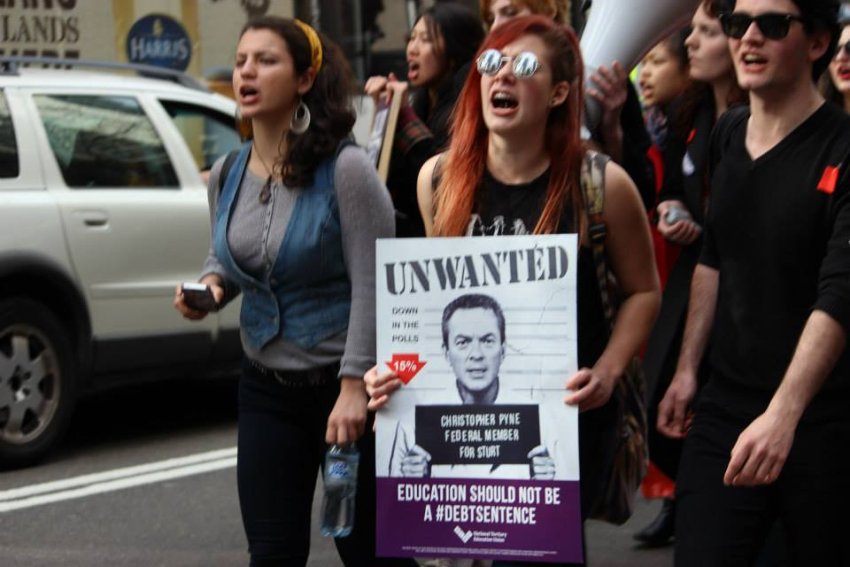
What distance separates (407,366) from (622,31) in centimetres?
189

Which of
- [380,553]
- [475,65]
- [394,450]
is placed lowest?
[380,553]

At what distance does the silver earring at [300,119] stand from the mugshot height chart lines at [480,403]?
76cm

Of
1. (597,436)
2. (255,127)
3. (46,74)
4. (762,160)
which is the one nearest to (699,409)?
(597,436)

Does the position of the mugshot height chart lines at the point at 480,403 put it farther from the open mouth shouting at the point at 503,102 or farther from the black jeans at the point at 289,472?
the black jeans at the point at 289,472

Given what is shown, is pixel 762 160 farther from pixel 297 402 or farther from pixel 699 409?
pixel 297 402

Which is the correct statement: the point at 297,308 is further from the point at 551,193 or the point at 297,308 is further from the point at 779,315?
the point at 779,315

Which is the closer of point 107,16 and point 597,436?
point 597,436

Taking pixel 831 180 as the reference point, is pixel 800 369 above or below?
below

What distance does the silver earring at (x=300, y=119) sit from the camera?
14.1 ft

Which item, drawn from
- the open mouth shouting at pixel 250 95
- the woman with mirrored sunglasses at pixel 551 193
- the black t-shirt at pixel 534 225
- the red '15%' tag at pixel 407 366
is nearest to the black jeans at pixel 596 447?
the woman with mirrored sunglasses at pixel 551 193

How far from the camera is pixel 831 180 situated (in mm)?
3484

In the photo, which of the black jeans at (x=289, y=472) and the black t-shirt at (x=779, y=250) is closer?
the black t-shirt at (x=779, y=250)

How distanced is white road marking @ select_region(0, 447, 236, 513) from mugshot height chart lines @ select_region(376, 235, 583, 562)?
13.7 feet

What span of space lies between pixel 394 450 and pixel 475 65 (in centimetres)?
86
